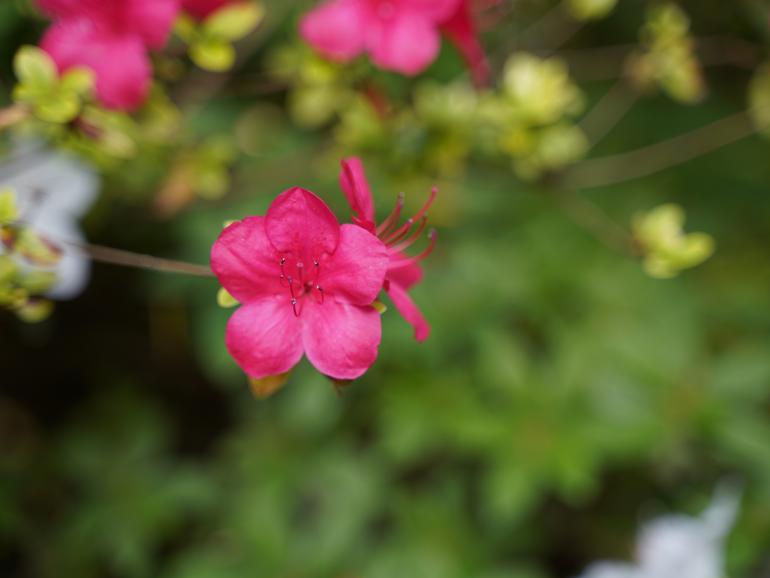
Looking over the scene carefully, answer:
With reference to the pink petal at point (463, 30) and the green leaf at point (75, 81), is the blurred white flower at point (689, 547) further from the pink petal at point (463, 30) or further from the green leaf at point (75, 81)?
the green leaf at point (75, 81)

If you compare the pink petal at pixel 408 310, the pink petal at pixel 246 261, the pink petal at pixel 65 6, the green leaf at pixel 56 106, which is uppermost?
the pink petal at pixel 65 6

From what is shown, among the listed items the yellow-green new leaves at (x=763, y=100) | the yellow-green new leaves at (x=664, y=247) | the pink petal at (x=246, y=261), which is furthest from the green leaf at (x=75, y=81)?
the yellow-green new leaves at (x=763, y=100)

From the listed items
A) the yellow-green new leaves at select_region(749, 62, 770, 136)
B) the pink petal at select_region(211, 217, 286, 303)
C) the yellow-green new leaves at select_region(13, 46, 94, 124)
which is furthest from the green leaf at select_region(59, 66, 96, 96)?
the yellow-green new leaves at select_region(749, 62, 770, 136)

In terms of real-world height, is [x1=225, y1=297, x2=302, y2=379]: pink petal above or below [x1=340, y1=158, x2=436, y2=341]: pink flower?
below

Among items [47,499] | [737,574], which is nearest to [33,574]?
[47,499]

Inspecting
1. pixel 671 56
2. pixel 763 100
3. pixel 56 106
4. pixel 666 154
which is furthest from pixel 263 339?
pixel 666 154

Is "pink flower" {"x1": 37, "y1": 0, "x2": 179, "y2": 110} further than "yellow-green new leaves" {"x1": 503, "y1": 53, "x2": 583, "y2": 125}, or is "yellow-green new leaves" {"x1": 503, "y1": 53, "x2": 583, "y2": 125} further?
"yellow-green new leaves" {"x1": 503, "y1": 53, "x2": 583, "y2": 125}

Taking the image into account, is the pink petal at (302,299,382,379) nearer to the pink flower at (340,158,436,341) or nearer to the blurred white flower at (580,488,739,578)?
the pink flower at (340,158,436,341)

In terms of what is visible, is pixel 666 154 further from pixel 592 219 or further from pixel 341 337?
pixel 341 337

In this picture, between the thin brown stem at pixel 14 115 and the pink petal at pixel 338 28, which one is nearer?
the thin brown stem at pixel 14 115
